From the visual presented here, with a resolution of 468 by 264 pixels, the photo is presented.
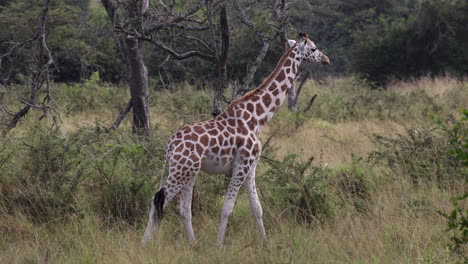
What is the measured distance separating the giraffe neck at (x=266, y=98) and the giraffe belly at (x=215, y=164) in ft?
1.19

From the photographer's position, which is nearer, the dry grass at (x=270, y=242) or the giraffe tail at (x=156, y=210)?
the dry grass at (x=270, y=242)

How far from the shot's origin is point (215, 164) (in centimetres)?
453

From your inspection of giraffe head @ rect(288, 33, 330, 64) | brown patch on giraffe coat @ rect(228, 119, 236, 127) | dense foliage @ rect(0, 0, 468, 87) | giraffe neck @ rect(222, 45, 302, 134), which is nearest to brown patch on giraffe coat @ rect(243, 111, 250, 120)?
giraffe neck @ rect(222, 45, 302, 134)

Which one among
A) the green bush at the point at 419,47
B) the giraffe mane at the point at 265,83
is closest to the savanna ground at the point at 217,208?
the giraffe mane at the point at 265,83

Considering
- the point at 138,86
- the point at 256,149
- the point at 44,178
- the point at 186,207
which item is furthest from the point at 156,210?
the point at 138,86

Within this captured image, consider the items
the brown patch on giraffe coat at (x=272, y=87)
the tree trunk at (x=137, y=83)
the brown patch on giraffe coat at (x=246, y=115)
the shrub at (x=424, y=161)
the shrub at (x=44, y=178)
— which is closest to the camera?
the brown patch on giraffe coat at (x=246, y=115)

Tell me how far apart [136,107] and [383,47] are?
52.9ft

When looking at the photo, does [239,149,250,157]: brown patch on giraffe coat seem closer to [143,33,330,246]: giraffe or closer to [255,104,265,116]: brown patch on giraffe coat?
[143,33,330,246]: giraffe

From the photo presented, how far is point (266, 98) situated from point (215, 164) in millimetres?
760

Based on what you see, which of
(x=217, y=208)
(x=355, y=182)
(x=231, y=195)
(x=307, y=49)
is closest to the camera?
(x=231, y=195)

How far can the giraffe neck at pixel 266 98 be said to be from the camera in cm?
471

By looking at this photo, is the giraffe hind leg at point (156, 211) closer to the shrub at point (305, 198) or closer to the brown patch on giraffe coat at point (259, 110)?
the brown patch on giraffe coat at point (259, 110)

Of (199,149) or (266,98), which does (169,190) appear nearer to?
(199,149)

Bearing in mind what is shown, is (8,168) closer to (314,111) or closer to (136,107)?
(136,107)
